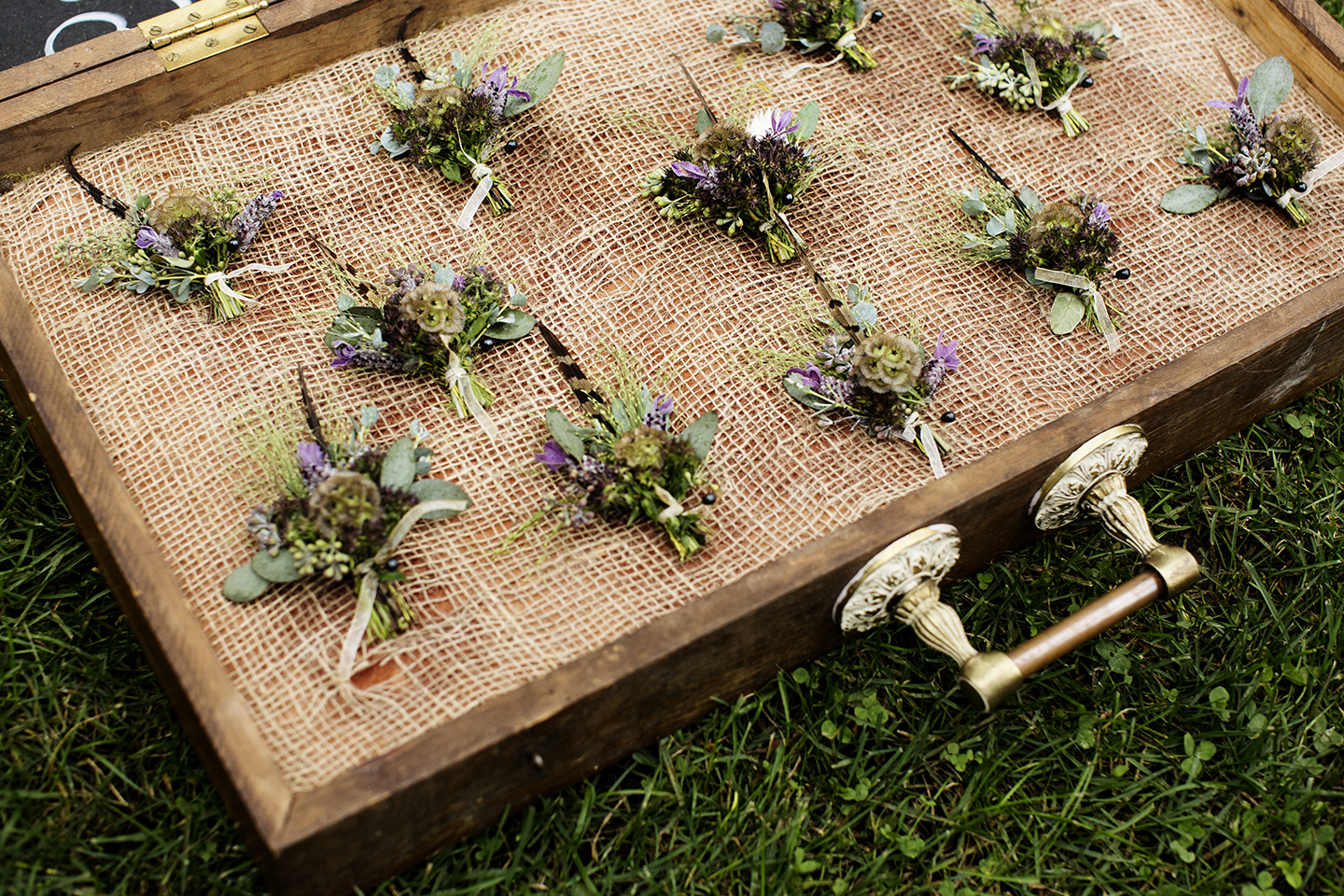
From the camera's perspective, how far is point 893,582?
202 cm

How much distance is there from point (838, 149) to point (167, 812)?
Answer: 1990mm

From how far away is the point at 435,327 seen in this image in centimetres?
212

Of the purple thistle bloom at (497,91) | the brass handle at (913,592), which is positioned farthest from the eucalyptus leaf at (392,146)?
the brass handle at (913,592)

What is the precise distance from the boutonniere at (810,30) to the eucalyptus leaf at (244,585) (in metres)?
1.72

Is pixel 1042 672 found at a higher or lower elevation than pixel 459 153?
lower

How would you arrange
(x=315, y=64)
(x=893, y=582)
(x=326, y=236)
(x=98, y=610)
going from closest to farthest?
(x=893, y=582), (x=98, y=610), (x=326, y=236), (x=315, y=64)

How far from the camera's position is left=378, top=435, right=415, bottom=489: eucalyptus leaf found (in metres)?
1.98

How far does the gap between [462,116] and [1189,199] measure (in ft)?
5.47

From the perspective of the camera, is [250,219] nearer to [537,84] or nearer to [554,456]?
[537,84]

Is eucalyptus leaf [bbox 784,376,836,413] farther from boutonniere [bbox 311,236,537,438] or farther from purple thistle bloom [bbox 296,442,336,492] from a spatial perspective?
purple thistle bloom [bbox 296,442,336,492]

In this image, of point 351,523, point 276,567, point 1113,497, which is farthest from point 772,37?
point 276,567

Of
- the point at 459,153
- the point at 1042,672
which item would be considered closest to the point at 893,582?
the point at 1042,672

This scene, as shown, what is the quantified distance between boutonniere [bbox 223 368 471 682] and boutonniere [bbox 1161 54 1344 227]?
182cm

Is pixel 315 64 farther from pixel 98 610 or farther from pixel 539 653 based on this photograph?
pixel 539 653
